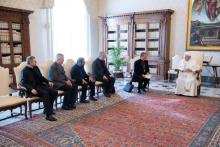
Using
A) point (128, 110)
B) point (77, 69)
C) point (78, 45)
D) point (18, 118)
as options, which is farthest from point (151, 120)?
point (78, 45)

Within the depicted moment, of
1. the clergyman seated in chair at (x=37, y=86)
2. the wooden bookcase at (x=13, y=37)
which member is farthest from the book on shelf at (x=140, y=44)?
the clergyman seated in chair at (x=37, y=86)

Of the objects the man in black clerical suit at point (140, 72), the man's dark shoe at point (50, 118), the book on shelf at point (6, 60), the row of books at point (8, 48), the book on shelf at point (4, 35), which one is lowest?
the man's dark shoe at point (50, 118)

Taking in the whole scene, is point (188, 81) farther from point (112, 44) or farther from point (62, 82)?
point (112, 44)

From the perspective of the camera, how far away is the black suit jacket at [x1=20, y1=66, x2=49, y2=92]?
13.4ft

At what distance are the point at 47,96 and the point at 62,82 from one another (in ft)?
2.13

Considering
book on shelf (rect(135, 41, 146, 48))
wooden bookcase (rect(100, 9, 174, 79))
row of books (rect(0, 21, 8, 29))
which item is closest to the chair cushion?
row of books (rect(0, 21, 8, 29))

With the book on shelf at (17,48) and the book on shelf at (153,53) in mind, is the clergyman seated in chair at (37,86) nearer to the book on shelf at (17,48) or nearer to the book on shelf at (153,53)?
the book on shelf at (17,48)

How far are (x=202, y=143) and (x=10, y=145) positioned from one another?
260 cm

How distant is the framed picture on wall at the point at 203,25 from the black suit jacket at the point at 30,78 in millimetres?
5448

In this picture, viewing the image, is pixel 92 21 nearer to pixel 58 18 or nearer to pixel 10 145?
pixel 58 18

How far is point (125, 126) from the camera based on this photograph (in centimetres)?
373

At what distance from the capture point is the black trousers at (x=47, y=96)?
405cm

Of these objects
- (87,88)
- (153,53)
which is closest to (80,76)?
(87,88)

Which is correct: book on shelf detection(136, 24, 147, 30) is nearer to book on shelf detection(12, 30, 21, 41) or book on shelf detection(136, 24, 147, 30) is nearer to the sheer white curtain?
the sheer white curtain
